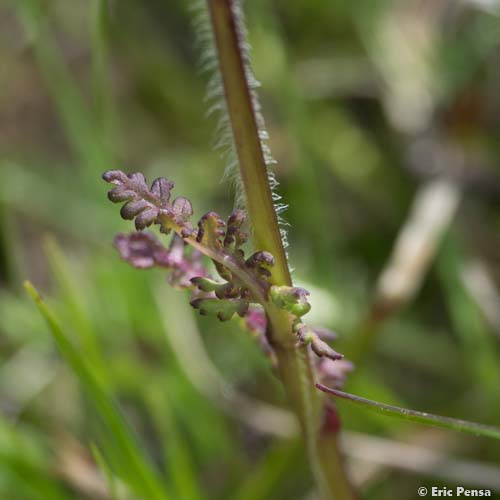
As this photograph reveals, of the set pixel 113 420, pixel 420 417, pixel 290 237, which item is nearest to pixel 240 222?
pixel 420 417

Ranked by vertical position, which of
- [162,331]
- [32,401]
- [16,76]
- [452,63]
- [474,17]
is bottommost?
[32,401]

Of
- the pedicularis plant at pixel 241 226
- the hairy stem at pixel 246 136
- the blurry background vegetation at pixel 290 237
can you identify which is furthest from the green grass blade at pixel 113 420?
the hairy stem at pixel 246 136

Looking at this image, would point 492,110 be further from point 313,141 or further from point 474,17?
point 313,141

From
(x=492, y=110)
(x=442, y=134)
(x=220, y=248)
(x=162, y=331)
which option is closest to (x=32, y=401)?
(x=162, y=331)

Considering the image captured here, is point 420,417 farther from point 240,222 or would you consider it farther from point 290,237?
point 290,237

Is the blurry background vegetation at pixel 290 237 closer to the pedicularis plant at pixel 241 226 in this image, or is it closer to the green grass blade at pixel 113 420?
the green grass blade at pixel 113 420

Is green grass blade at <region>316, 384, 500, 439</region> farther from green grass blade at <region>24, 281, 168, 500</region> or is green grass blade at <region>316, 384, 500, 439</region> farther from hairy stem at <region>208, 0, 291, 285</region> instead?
green grass blade at <region>24, 281, 168, 500</region>

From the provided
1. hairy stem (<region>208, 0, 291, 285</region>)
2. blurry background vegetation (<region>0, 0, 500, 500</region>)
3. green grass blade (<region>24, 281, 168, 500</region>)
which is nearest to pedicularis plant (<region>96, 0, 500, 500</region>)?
hairy stem (<region>208, 0, 291, 285</region>)
